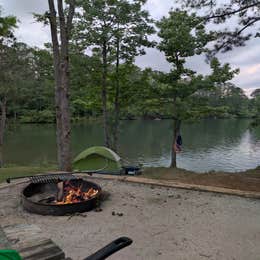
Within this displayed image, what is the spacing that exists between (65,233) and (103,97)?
6.79m

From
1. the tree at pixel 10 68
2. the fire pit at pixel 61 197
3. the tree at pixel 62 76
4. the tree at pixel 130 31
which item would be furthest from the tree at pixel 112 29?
the fire pit at pixel 61 197

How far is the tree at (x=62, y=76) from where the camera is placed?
5.68m

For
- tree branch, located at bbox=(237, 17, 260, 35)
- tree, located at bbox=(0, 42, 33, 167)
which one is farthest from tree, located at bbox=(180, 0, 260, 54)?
tree, located at bbox=(0, 42, 33, 167)

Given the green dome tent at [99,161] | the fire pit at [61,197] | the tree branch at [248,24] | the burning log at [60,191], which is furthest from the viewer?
the green dome tent at [99,161]

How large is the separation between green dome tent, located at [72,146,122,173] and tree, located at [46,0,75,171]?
164 centimetres

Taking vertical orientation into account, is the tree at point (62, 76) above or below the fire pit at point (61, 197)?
above

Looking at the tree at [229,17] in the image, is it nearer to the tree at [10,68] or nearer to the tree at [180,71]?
the tree at [180,71]

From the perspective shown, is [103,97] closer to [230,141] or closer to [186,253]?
[186,253]

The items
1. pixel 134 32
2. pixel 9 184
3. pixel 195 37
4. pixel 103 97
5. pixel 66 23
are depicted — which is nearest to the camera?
pixel 9 184

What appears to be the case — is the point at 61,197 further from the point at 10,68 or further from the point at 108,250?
the point at 10,68

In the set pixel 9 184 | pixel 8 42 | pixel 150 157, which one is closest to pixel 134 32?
pixel 8 42

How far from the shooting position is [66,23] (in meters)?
6.02

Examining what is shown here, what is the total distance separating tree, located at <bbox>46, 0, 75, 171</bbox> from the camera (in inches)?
224

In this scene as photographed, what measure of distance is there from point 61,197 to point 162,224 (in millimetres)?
1777
